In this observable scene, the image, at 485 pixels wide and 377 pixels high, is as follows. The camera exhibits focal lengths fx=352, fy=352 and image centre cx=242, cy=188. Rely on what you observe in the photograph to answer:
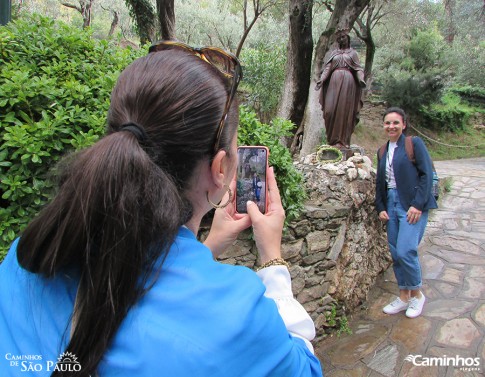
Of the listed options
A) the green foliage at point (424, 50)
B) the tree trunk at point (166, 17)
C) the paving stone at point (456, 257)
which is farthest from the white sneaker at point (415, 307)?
the green foliage at point (424, 50)

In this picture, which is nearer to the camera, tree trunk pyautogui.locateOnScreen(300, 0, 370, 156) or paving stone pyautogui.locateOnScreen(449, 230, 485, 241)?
paving stone pyautogui.locateOnScreen(449, 230, 485, 241)

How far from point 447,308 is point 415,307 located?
1.44 feet

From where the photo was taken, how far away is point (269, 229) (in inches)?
45.8

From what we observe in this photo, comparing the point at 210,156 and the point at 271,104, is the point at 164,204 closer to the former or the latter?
the point at 210,156

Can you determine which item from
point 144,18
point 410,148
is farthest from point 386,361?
point 144,18

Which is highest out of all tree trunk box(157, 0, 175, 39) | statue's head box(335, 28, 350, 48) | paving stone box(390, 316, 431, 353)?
tree trunk box(157, 0, 175, 39)

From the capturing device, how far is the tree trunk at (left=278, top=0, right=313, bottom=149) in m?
8.81

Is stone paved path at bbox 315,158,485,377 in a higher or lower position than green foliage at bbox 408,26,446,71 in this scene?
lower

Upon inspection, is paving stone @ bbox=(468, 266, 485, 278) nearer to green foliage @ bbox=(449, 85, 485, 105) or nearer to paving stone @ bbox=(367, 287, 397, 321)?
paving stone @ bbox=(367, 287, 397, 321)

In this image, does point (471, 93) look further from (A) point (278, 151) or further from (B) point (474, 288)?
(A) point (278, 151)

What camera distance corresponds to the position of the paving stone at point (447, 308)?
3.63 meters

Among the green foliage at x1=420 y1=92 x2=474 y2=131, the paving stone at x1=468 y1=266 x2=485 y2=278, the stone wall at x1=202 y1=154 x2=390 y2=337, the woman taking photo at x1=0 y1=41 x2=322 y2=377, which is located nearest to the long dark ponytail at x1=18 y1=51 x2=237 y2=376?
the woman taking photo at x1=0 y1=41 x2=322 y2=377

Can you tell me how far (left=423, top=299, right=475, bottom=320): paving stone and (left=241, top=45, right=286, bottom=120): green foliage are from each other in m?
9.30

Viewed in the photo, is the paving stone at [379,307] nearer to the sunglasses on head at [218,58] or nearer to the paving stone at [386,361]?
the paving stone at [386,361]
